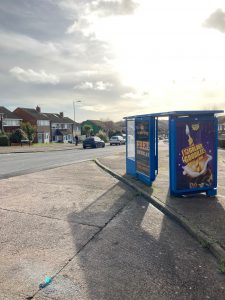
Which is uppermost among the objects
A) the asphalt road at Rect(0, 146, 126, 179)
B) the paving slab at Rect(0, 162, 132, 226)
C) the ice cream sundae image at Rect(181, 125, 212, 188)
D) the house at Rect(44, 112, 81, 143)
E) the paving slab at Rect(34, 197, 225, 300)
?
the house at Rect(44, 112, 81, 143)

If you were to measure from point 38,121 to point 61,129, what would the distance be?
11.2 m

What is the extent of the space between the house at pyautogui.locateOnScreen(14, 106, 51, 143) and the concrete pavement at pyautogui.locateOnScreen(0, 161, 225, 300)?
6152 centimetres

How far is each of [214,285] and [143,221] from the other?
7.74ft

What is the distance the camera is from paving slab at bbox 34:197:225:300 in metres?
3.34

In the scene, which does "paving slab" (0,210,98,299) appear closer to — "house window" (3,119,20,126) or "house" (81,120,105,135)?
"house window" (3,119,20,126)

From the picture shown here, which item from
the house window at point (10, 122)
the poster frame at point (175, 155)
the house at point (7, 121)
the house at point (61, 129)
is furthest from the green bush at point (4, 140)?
the house at point (61, 129)

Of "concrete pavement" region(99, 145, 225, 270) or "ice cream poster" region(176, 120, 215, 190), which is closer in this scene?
"concrete pavement" region(99, 145, 225, 270)

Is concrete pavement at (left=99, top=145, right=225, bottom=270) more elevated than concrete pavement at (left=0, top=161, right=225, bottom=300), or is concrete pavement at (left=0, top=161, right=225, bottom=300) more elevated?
concrete pavement at (left=99, top=145, right=225, bottom=270)

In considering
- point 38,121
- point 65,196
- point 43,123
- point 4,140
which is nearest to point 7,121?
point 38,121

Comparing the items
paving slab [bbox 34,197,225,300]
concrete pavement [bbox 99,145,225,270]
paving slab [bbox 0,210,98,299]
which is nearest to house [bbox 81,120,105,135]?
concrete pavement [bbox 99,145,225,270]

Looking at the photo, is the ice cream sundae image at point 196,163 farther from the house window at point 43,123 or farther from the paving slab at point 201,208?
the house window at point 43,123

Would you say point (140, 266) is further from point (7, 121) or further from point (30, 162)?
point (7, 121)

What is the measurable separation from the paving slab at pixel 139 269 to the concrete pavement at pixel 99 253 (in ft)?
0.04

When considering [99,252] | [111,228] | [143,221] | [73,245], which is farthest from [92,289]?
[143,221]
